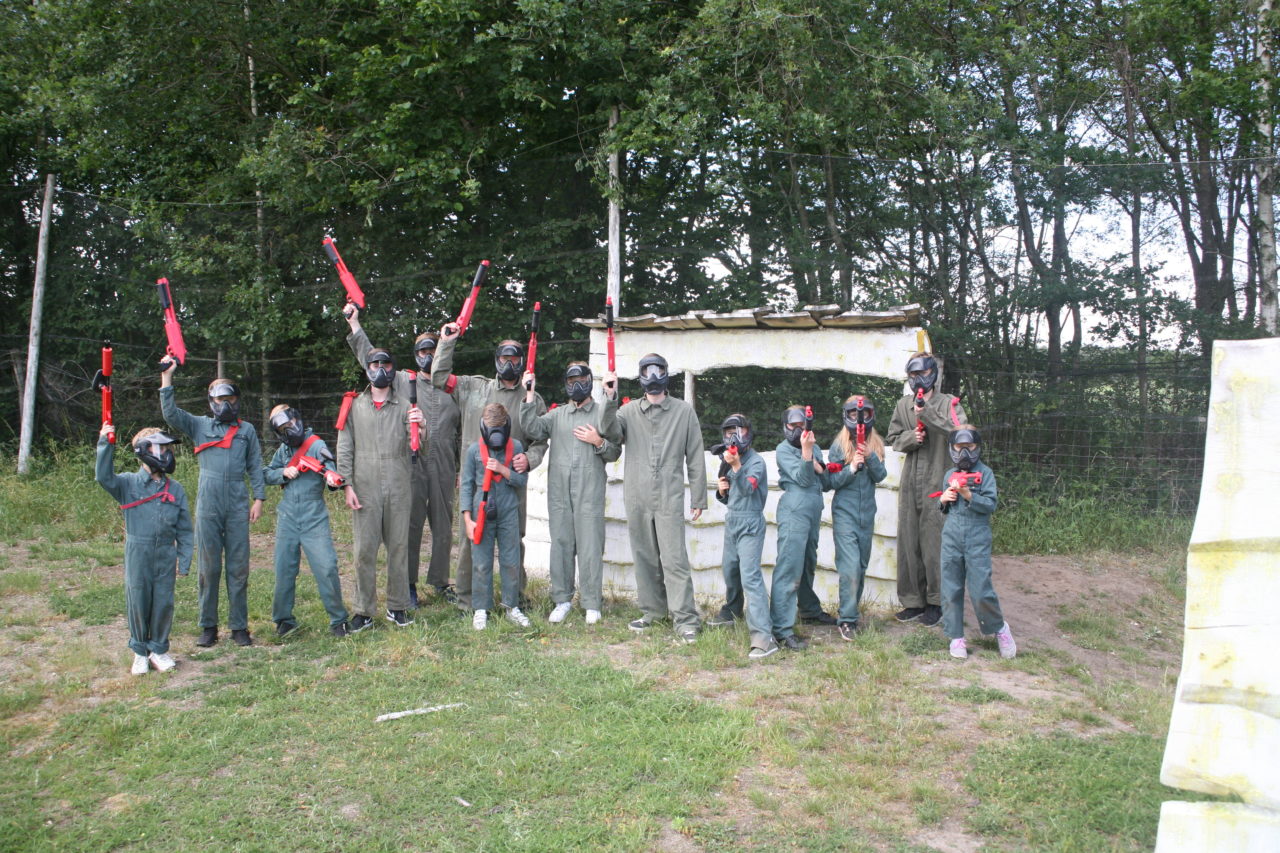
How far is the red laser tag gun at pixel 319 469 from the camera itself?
23.7 ft

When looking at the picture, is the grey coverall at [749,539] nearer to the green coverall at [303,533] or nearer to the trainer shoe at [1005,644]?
the trainer shoe at [1005,644]

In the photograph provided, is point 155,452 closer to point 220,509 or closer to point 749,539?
point 220,509

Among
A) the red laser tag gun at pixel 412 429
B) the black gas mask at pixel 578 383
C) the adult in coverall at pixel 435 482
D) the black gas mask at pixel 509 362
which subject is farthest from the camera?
the adult in coverall at pixel 435 482

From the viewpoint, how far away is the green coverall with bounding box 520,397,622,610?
25.6 feet

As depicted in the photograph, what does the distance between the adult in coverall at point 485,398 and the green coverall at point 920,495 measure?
9.69ft

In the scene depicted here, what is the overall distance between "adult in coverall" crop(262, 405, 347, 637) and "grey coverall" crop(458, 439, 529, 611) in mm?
1032

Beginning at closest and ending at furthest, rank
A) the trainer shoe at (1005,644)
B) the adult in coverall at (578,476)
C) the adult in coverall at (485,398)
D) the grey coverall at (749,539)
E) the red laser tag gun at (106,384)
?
the red laser tag gun at (106,384) → the trainer shoe at (1005,644) → the grey coverall at (749,539) → the adult in coverall at (578,476) → the adult in coverall at (485,398)

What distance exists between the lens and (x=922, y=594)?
25.4 feet

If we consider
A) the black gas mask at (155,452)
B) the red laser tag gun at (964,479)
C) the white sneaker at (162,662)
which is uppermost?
the black gas mask at (155,452)

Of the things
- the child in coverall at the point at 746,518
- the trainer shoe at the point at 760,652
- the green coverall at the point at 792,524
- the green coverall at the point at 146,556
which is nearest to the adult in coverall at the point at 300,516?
the green coverall at the point at 146,556

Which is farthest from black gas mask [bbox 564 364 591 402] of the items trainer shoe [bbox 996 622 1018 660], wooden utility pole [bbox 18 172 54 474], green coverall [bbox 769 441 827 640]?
wooden utility pole [bbox 18 172 54 474]

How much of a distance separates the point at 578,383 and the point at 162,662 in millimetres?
3612

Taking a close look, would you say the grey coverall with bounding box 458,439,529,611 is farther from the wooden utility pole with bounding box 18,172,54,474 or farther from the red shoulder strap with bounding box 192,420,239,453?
the wooden utility pole with bounding box 18,172,54,474

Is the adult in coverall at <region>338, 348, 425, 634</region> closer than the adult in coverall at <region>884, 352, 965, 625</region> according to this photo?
No
